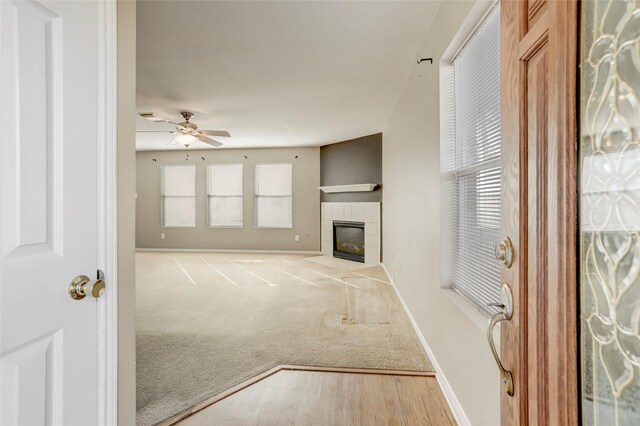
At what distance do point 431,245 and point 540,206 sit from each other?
6.40 feet

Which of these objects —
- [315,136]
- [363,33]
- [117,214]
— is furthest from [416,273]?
[315,136]

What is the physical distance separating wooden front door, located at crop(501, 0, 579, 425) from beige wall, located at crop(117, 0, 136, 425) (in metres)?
1.26

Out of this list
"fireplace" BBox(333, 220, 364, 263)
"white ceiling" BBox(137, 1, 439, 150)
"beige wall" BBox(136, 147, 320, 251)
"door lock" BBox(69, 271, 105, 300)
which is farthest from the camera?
"beige wall" BBox(136, 147, 320, 251)

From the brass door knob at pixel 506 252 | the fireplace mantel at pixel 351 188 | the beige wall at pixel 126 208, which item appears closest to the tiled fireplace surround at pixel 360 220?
the fireplace mantel at pixel 351 188

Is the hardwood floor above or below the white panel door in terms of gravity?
below

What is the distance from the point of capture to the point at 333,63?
11.0 ft

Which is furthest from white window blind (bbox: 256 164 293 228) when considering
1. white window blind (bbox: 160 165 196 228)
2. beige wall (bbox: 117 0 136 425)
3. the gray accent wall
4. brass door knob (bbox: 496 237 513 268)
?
brass door knob (bbox: 496 237 513 268)

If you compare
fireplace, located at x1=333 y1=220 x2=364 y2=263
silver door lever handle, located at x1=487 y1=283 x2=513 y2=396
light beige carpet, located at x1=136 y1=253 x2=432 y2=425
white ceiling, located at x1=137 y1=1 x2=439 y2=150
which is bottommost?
light beige carpet, located at x1=136 y1=253 x2=432 y2=425

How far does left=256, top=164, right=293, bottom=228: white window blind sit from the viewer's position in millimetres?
8344

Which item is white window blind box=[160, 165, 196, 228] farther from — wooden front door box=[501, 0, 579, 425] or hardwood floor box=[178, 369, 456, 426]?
wooden front door box=[501, 0, 579, 425]

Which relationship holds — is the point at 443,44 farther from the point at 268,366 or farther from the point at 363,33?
the point at 268,366

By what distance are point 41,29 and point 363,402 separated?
2257mm

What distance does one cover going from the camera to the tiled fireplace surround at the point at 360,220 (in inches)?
258

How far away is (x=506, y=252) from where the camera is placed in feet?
2.70
